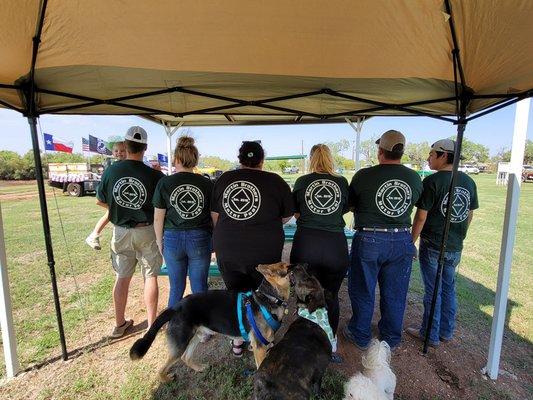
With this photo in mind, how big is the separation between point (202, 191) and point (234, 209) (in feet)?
1.46

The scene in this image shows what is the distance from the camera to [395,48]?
203 centimetres

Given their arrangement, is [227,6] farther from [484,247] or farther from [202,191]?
[484,247]

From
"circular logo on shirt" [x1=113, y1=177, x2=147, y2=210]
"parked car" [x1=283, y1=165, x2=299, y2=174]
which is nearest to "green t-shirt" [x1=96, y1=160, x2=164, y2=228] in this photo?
"circular logo on shirt" [x1=113, y1=177, x2=147, y2=210]

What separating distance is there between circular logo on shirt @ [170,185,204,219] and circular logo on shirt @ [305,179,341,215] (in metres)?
1.08

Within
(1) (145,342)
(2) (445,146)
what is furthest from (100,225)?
(2) (445,146)

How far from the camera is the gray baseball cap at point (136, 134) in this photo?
2.81 m

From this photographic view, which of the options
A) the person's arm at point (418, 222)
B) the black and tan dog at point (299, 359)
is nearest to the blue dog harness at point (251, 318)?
the black and tan dog at point (299, 359)

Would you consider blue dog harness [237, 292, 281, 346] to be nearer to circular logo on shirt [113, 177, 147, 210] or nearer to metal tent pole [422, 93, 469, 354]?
circular logo on shirt [113, 177, 147, 210]

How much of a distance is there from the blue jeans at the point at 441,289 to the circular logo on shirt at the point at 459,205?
377 millimetres

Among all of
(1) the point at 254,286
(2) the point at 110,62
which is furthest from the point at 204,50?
(1) the point at 254,286

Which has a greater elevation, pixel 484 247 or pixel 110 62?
pixel 110 62

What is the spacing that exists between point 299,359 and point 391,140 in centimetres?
206

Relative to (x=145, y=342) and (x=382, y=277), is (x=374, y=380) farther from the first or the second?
(x=145, y=342)

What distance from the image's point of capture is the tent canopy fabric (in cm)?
168
